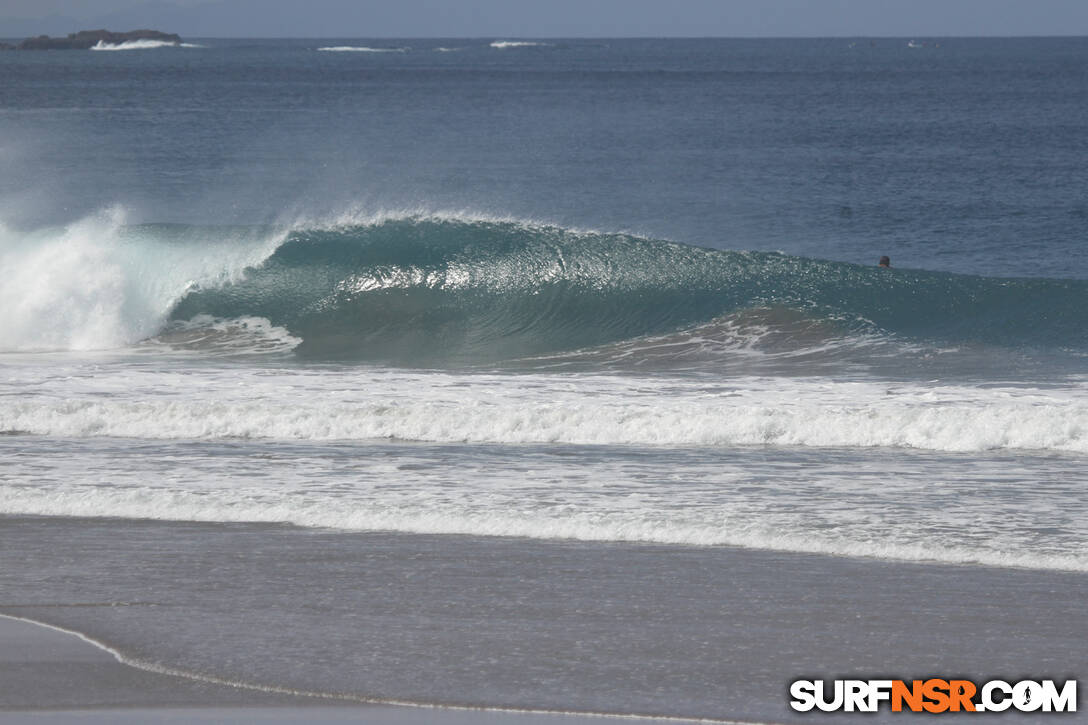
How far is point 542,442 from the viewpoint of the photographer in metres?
9.66

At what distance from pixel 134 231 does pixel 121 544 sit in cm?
1297

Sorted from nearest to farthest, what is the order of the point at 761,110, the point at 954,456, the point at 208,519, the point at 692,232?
the point at 208,519 < the point at 954,456 < the point at 692,232 < the point at 761,110

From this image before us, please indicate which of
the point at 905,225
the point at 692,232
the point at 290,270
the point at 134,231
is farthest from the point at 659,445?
the point at 905,225

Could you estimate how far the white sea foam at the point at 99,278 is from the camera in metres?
15.0

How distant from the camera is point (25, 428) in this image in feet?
33.1

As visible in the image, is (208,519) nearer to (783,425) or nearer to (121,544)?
(121,544)

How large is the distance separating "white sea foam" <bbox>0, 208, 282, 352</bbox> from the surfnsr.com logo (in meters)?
11.6

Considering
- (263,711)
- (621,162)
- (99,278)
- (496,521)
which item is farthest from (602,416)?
(621,162)

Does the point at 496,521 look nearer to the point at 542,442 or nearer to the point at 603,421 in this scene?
the point at 542,442

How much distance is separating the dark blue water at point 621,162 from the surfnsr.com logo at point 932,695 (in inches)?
731

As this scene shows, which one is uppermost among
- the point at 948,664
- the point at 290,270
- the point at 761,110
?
the point at 761,110

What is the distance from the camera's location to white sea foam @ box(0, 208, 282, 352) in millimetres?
15008

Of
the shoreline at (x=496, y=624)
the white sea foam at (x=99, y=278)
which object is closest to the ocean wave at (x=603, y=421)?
the shoreline at (x=496, y=624)

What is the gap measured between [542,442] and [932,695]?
500cm
